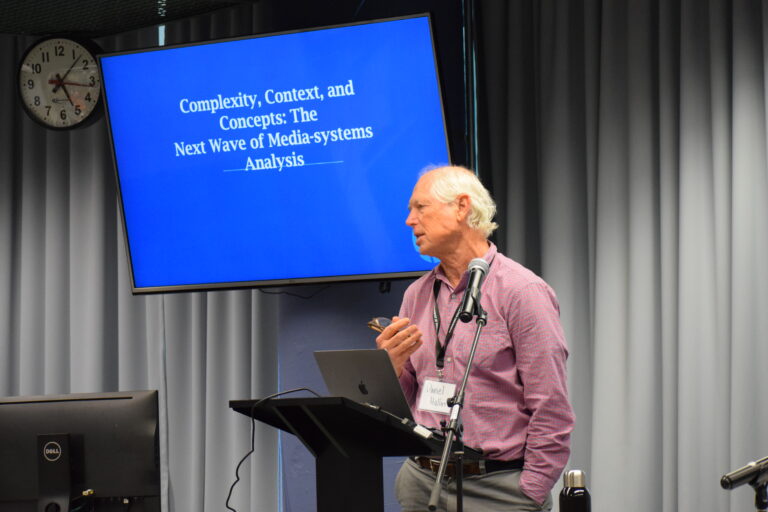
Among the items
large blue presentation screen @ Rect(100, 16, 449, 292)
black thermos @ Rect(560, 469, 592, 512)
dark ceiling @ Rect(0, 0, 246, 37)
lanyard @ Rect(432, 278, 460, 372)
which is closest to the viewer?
black thermos @ Rect(560, 469, 592, 512)

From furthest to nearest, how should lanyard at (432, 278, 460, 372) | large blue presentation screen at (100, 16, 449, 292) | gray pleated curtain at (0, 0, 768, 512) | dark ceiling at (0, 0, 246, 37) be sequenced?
dark ceiling at (0, 0, 246, 37), large blue presentation screen at (100, 16, 449, 292), gray pleated curtain at (0, 0, 768, 512), lanyard at (432, 278, 460, 372)

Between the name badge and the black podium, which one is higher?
the name badge

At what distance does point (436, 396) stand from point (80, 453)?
94cm

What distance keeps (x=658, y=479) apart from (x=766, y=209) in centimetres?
102

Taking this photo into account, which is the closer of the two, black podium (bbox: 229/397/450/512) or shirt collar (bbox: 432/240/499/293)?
black podium (bbox: 229/397/450/512)

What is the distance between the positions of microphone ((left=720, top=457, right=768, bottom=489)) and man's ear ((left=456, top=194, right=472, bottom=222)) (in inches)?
44.5

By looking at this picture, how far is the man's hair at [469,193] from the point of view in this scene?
271 centimetres

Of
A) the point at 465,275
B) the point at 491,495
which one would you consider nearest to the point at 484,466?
the point at 491,495

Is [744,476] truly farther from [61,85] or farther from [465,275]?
[61,85]

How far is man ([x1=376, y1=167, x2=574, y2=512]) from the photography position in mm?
2475

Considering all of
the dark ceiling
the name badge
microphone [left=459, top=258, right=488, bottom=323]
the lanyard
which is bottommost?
the name badge

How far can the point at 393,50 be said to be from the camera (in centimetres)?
360

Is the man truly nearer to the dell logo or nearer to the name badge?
the name badge

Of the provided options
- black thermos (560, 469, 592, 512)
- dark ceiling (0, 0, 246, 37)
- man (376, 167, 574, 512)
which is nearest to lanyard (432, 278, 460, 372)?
man (376, 167, 574, 512)
